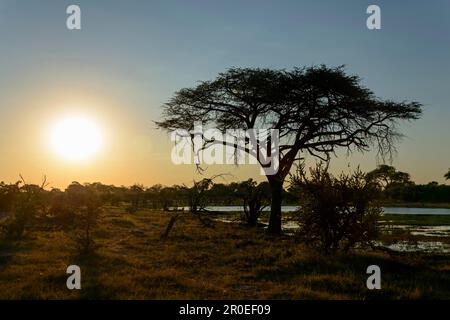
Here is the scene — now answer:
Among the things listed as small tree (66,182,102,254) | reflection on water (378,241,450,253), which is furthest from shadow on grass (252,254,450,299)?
small tree (66,182,102,254)

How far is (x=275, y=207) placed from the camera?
27.8 m

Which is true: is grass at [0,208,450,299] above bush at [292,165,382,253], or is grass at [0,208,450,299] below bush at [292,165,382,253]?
below

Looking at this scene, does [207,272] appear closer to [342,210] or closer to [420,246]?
[342,210]

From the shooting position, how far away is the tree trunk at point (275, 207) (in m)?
27.1

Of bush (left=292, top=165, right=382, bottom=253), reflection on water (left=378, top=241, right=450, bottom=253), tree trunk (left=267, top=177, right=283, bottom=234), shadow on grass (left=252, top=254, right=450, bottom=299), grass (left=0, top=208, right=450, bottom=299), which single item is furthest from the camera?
tree trunk (left=267, top=177, right=283, bottom=234)

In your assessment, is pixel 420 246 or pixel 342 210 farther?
pixel 420 246

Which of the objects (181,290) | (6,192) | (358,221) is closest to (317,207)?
(358,221)

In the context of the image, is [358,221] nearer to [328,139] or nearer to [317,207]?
[317,207]

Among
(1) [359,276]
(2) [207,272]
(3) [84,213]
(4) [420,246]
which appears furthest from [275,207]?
(1) [359,276]

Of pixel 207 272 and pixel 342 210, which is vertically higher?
pixel 342 210

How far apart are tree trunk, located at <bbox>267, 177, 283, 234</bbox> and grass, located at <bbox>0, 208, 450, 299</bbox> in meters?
6.88

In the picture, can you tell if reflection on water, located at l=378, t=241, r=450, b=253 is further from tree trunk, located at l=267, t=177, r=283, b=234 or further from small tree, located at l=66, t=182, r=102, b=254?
small tree, located at l=66, t=182, r=102, b=254

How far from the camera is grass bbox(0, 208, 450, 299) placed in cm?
1029

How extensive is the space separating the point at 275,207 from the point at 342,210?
440 inches
